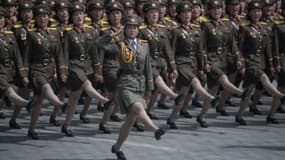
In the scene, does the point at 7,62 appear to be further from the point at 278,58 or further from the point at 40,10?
the point at 278,58

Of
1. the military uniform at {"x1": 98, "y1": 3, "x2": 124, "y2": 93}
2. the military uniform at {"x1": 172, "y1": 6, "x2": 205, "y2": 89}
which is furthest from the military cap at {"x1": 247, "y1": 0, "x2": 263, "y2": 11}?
the military uniform at {"x1": 98, "y1": 3, "x2": 124, "y2": 93}

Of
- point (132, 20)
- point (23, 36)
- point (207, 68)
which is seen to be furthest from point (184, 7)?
point (132, 20)

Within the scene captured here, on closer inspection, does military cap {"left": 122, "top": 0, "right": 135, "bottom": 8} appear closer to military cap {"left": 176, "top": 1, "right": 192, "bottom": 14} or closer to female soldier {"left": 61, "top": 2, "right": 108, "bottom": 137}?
military cap {"left": 176, "top": 1, "right": 192, "bottom": 14}

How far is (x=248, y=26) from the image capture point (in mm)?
16125

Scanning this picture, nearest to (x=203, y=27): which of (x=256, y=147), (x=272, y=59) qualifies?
(x=272, y=59)

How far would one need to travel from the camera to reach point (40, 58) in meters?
14.6

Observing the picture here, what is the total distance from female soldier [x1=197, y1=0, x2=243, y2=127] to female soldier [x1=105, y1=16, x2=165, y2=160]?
10.9 ft

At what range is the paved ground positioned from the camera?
1309 centimetres

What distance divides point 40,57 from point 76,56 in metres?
0.69

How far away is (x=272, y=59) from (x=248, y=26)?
2.64 feet

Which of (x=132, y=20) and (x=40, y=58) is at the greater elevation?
(x=132, y=20)

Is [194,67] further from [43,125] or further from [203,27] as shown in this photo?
[43,125]

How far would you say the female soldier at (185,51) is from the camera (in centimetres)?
1560

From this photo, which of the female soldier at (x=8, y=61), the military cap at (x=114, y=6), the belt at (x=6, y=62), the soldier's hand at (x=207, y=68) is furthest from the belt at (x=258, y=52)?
the belt at (x=6, y=62)
